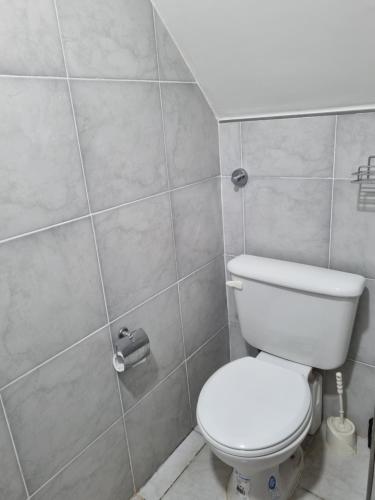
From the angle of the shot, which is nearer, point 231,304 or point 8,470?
point 8,470

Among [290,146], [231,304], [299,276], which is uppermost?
[290,146]

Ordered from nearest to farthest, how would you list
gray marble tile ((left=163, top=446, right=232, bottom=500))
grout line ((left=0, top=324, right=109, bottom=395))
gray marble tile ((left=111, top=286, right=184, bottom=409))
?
1. grout line ((left=0, top=324, right=109, bottom=395))
2. gray marble tile ((left=111, top=286, right=184, bottom=409))
3. gray marble tile ((left=163, top=446, right=232, bottom=500))

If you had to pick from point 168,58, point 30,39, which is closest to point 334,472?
point 168,58

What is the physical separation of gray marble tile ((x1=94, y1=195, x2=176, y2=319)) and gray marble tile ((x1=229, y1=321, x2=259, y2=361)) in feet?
1.85

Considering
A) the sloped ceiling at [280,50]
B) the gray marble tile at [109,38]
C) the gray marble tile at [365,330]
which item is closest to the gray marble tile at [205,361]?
the gray marble tile at [365,330]

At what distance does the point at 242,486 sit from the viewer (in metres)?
1.36

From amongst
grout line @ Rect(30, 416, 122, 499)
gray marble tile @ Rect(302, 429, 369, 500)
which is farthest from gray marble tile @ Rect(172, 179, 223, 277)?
gray marble tile @ Rect(302, 429, 369, 500)

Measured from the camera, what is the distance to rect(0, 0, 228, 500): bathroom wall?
960 millimetres

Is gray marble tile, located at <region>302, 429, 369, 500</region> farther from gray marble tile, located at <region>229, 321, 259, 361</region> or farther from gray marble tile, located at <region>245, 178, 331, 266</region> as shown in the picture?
gray marble tile, located at <region>245, 178, 331, 266</region>

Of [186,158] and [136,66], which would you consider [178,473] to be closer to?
[186,158]

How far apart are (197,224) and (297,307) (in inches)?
20.3

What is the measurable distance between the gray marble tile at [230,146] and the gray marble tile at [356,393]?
37.6 inches

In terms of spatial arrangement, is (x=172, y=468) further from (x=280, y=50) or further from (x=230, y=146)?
(x=280, y=50)

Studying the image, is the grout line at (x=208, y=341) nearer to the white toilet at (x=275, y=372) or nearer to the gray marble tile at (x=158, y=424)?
the gray marble tile at (x=158, y=424)
